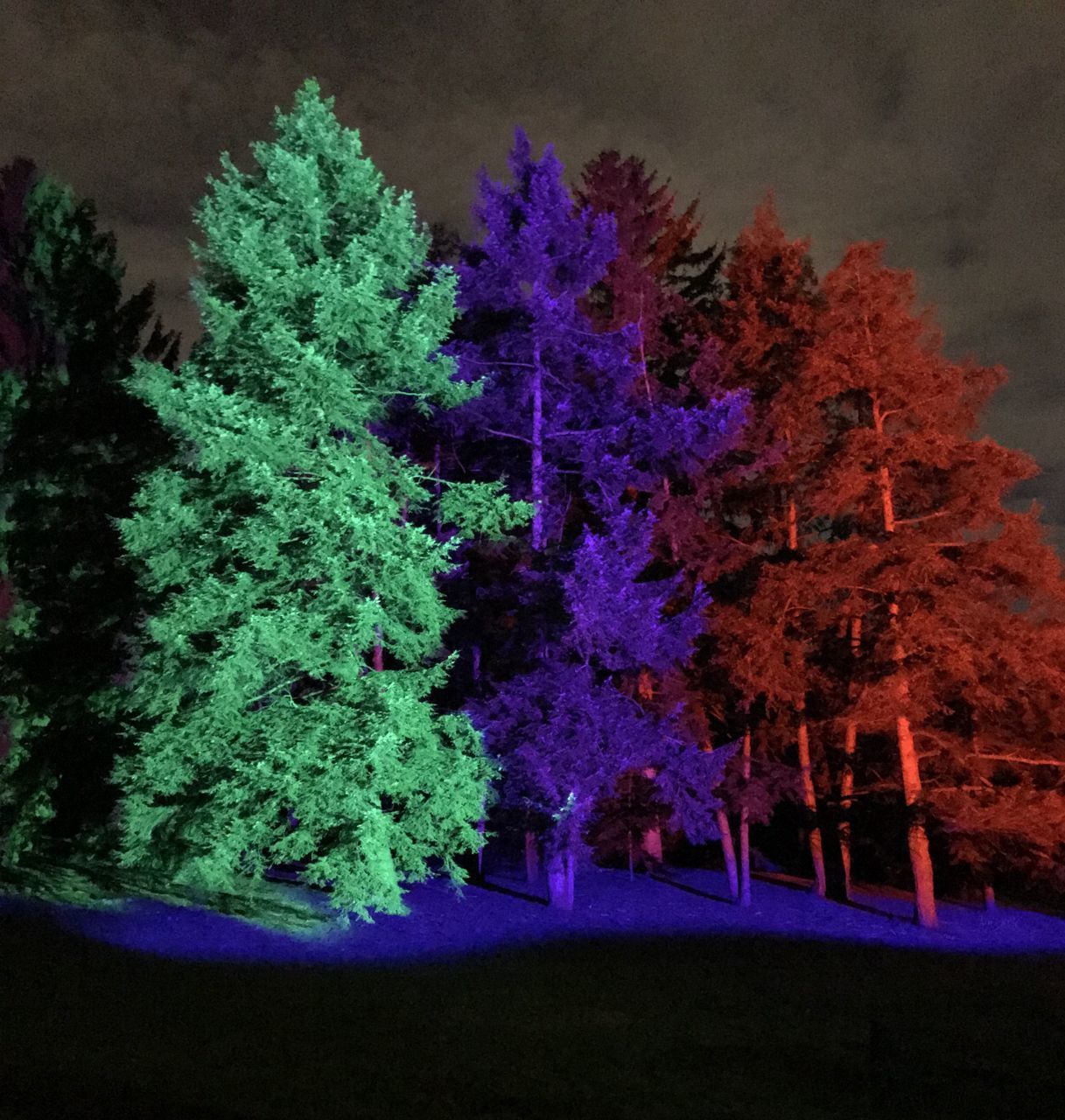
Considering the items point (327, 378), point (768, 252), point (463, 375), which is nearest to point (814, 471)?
point (768, 252)

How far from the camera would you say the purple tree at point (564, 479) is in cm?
1253

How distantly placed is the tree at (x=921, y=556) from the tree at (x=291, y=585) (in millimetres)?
7368

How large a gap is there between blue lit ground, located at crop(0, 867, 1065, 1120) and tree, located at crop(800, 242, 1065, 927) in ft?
13.0

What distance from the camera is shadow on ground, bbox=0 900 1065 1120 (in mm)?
5281

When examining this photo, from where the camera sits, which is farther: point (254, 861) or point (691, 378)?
point (691, 378)

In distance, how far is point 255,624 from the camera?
A: 394 inches

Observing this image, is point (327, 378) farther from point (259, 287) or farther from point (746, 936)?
point (746, 936)

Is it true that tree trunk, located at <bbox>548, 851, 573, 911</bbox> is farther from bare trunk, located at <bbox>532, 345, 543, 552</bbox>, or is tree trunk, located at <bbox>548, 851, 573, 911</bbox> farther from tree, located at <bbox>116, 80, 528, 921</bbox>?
bare trunk, located at <bbox>532, 345, 543, 552</bbox>

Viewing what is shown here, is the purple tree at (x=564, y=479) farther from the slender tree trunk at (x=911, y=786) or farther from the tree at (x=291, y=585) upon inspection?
the slender tree trunk at (x=911, y=786)

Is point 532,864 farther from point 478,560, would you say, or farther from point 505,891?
point 478,560

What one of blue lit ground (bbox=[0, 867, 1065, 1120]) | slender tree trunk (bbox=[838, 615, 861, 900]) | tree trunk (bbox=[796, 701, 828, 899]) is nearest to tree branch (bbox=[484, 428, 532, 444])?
slender tree trunk (bbox=[838, 615, 861, 900])

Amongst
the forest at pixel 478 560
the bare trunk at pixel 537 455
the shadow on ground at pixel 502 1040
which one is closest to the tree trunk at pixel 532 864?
the forest at pixel 478 560

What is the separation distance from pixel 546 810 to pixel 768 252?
1328 centimetres

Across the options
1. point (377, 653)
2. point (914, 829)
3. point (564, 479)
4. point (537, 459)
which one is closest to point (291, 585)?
point (377, 653)
